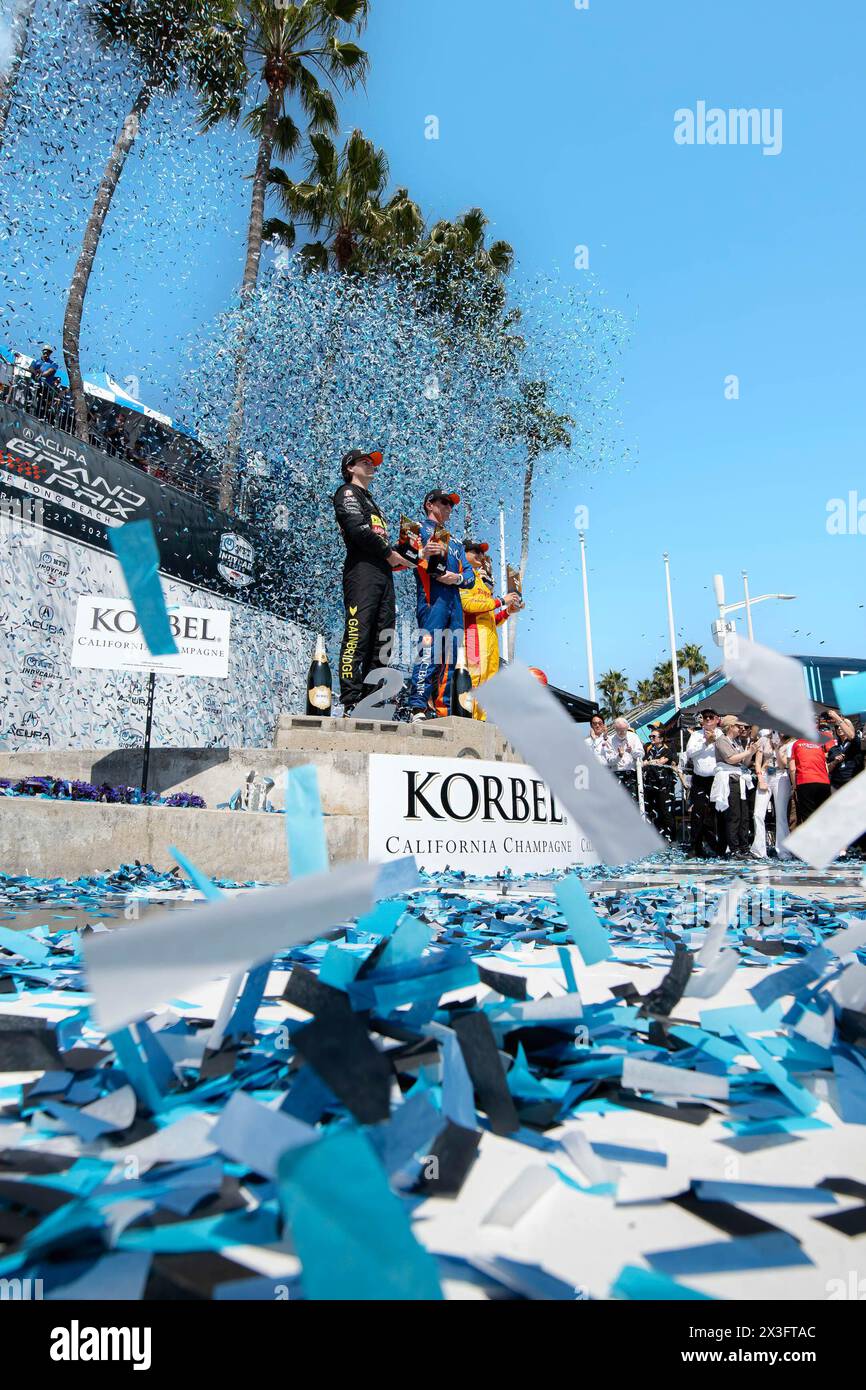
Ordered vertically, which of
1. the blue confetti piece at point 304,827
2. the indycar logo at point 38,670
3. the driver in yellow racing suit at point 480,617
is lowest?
the blue confetti piece at point 304,827

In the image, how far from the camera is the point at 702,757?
10.2 meters

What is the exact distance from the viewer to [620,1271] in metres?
0.79

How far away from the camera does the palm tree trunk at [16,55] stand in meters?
9.83

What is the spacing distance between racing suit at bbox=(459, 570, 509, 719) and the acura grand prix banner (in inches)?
152

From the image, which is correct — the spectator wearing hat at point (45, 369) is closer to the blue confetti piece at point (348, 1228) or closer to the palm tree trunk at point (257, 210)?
the palm tree trunk at point (257, 210)

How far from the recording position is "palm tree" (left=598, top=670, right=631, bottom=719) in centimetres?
5341

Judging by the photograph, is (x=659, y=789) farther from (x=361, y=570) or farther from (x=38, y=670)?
(x=38, y=670)

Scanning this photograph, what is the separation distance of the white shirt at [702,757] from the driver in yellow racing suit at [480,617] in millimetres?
2848

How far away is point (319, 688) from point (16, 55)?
27.8 ft

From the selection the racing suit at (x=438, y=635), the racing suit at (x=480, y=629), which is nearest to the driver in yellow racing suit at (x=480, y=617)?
the racing suit at (x=480, y=629)

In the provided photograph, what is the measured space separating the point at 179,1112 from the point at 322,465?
59.9ft

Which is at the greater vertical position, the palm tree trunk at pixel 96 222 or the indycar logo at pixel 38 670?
the palm tree trunk at pixel 96 222

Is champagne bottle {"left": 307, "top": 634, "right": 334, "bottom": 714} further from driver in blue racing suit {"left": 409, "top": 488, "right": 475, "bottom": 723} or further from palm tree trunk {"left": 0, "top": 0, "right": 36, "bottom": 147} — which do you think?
palm tree trunk {"left": 0, "top": 0, "right": 36, "bottom": 147}
